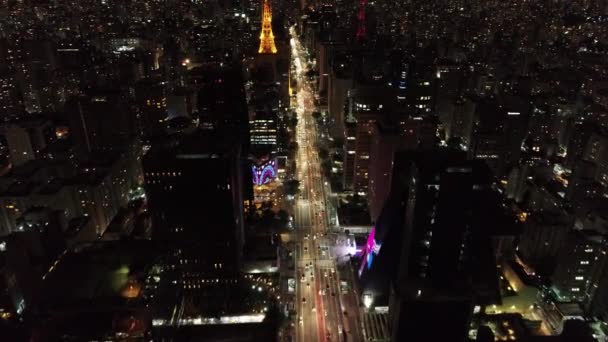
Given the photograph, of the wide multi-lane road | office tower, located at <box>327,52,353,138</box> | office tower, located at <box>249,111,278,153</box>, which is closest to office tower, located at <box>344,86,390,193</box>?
the wide multi-lane road

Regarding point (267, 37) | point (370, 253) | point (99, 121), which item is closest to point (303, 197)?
point (370, 253)

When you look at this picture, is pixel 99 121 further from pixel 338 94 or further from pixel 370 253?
pixel 370 253

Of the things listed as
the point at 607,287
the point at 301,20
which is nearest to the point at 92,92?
the point at 607,287

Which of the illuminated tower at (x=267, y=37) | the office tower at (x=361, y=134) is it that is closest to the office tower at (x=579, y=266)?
the office tower at (x=361, y=134)

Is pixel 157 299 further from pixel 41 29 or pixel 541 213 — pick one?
pixel 41 29

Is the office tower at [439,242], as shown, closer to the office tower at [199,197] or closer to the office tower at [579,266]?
the office tower at [199,197]

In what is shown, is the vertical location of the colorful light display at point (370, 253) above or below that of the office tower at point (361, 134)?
below
